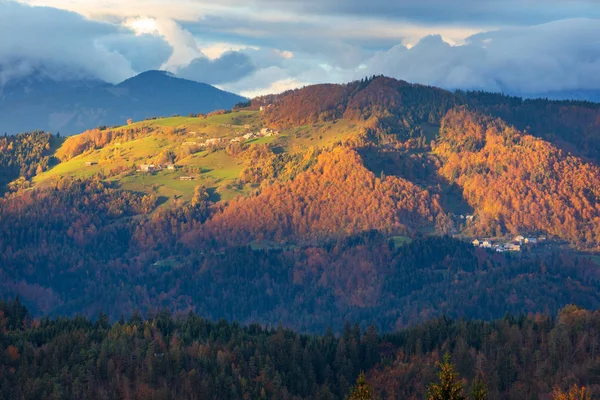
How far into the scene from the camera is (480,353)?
558 feet

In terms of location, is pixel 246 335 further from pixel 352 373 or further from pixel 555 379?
pixel 555 379

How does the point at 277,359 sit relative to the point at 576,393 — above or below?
above

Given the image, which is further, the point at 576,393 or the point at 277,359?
the point at 277,359

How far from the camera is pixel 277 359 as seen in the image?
172m

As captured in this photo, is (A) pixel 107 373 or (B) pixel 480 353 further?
(B) pixel 480 353

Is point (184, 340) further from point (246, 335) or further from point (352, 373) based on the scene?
point (352, 373)

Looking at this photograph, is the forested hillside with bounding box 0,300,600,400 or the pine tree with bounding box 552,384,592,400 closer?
the pine tree with bounding box 552,384,592,400

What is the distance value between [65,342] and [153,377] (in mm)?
12683

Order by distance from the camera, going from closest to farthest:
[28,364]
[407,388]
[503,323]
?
[28,364]
[407,388]
[503,323]

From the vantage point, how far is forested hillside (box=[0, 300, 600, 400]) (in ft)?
513

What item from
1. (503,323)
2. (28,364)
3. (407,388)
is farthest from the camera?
(503,323)

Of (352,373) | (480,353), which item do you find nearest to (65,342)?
(352,373)

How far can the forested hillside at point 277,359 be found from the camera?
513 feet

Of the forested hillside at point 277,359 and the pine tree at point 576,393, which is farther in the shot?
the forested hillside at point 277,359
